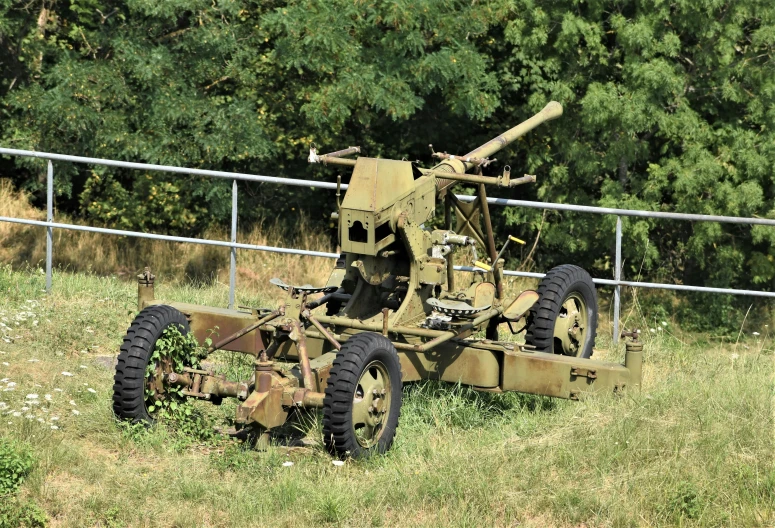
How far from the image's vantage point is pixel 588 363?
896cm

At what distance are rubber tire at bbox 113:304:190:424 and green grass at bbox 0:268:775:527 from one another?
127 millimetres

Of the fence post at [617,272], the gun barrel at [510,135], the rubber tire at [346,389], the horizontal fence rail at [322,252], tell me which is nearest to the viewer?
the rubber tire at [346,389]

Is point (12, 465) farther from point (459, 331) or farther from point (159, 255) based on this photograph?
point (159, 255)

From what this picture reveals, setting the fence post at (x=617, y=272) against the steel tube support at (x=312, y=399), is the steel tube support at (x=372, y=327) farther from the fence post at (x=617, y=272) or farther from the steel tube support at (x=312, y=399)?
the fence post at (x=617, y=272)

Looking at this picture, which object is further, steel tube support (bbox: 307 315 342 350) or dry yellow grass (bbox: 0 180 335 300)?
dry yellow grass (bbox: 0 180 335 300)

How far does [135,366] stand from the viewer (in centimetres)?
834

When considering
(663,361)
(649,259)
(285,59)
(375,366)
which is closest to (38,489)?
(375,366)

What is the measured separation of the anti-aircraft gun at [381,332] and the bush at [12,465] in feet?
2.41

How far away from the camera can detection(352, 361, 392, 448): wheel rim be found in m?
8.09

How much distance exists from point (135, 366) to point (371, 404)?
146 centimetres

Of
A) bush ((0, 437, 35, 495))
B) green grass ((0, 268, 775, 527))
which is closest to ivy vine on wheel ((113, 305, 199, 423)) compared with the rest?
green grass ((0, 268, 775, 527))

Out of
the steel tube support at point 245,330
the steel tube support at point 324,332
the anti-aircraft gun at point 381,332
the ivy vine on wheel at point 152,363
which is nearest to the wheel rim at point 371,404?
the anti-aircraft gun at point 381,332

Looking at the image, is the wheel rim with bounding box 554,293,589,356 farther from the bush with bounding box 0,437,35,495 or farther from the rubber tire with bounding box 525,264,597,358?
the bush with bounding box 0,437,35,495

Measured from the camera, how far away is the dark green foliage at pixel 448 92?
46.5 feet
